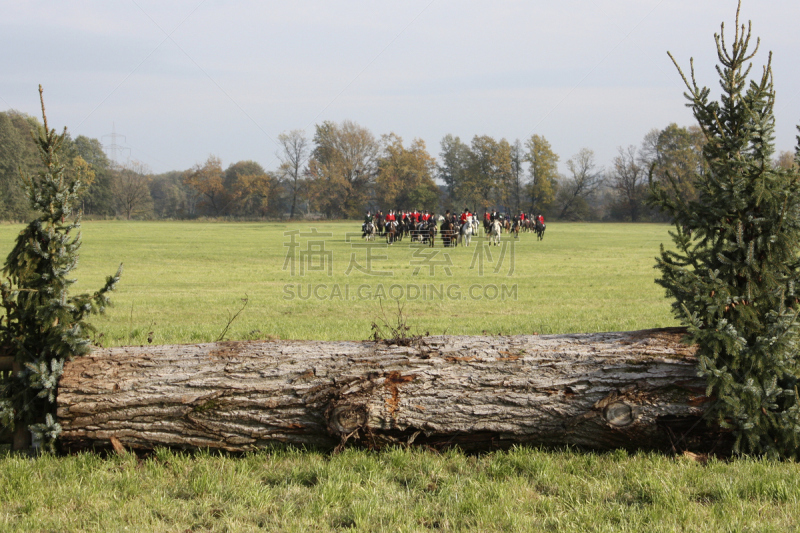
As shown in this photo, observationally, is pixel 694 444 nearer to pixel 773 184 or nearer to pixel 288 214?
pixel 773 184

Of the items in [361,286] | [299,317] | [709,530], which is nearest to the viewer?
[709,530]

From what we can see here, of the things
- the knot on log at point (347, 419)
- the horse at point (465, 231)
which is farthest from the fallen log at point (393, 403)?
the horse at point (465, 231)

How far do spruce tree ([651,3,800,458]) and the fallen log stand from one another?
0.27 meters

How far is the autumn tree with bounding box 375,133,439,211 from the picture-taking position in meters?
85.2

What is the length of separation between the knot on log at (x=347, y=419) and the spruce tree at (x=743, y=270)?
2290mm

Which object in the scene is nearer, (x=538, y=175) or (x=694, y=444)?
(x=694, y=444)

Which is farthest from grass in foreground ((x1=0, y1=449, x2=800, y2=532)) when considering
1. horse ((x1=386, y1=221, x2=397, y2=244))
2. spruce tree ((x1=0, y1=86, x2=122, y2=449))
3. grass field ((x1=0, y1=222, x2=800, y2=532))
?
horse ((x1=386, y1=221, x2=397, y2=244))

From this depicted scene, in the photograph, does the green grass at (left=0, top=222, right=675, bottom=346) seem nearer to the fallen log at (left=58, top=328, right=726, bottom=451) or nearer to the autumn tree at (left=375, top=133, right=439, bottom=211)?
the fallen log at (left=58, top=328, right=726, bottom=451)

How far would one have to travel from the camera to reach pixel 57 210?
13.8 feet

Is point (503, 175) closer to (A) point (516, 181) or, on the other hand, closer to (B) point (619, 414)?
(A) point (516, 181)

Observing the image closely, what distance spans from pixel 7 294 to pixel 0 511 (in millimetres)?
1477

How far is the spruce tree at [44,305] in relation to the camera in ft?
13.2

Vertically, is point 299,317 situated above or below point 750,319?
below

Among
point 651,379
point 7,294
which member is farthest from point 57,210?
point 651,379
